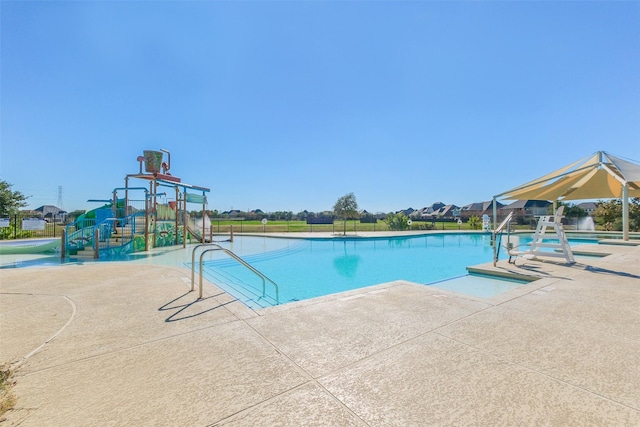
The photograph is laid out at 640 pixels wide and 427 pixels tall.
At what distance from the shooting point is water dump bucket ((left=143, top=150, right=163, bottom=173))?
32.6 ft

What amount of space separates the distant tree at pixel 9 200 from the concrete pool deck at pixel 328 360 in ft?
54.5

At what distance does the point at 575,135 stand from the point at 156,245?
68.8 feet

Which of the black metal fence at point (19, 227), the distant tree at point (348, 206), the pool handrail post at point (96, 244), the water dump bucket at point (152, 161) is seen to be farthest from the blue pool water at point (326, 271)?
the black metal fence at point (19, 227)

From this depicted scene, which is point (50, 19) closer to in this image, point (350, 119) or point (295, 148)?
point (350, 119)

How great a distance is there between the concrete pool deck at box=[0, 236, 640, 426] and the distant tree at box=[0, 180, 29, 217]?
1662 cm

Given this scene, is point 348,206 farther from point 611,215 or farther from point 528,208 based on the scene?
point 528,208

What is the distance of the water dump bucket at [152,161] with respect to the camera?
994 cm

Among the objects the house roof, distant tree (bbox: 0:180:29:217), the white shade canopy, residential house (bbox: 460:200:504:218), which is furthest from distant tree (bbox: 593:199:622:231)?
the house roof

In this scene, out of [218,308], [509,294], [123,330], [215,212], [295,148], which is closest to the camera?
[123,330]

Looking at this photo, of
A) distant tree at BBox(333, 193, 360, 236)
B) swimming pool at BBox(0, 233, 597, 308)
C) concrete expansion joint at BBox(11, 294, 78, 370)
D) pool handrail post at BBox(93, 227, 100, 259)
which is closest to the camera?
concrete expansion joint at BBox(11, 294, 78, 370)

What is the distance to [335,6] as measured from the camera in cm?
840

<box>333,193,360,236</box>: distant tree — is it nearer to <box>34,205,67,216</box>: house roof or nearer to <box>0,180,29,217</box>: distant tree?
<box>0,180,29,217</box>: distant tree

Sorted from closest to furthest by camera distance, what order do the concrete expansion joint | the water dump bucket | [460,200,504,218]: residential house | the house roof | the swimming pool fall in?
the concrete expansion joint < the swimming pool < the water dump bucket < the house roof < [460,200,504,218]: residential house

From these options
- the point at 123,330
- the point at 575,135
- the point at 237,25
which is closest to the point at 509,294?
the point at 123,330
